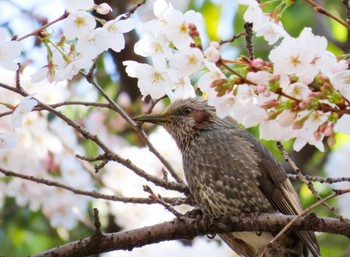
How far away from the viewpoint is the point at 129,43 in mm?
6207

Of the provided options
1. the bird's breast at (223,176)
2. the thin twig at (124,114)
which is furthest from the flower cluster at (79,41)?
the bird's breast at (223,176)

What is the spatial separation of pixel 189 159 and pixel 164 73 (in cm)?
152

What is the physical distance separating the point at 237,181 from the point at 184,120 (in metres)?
0.51

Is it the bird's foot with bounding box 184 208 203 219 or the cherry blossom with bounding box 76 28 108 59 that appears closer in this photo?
the cherry blossom with bounding box 76 28 108 59

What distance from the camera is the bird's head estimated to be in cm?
411

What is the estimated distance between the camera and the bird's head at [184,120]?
13.5 ft

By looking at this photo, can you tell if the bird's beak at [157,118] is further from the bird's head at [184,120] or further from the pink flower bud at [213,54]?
the pink flower bud at [213,54]

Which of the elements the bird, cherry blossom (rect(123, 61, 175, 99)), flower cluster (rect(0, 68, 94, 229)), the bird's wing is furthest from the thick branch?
flower cluster (rect(0, 68, 94, 229))

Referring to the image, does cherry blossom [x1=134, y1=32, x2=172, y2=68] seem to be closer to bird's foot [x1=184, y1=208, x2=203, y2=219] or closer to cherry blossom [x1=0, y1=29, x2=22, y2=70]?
cherry blossom [x1=0, y1=29, x2=22, y2=70]

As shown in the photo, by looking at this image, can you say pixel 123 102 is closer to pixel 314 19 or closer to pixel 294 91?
pixel 314 19

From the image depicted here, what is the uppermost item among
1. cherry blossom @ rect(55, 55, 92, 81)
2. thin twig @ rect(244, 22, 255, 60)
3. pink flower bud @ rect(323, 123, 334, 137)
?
thin twig @ rect(244, 22, 255, 60)

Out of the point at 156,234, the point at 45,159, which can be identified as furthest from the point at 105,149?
the point at 45,159

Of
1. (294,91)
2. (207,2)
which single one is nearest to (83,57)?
(294,91)

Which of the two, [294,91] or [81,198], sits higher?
[81,198]
